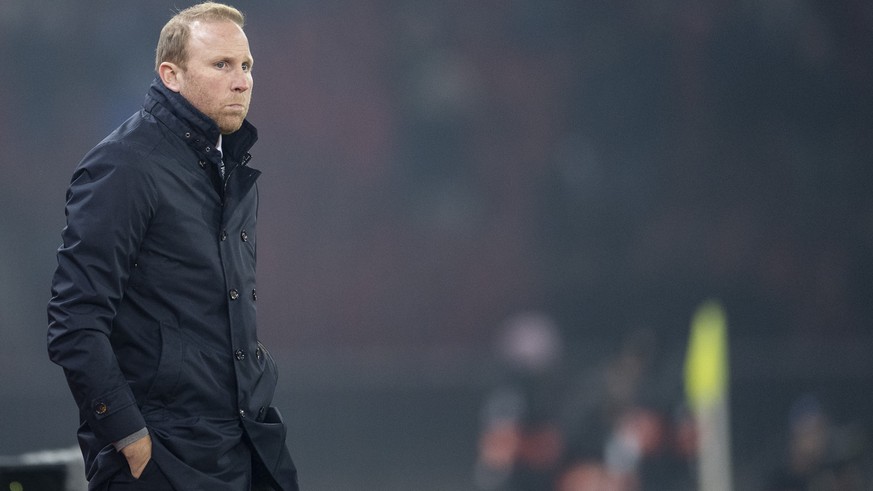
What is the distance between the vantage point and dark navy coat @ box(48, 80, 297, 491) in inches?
76.6

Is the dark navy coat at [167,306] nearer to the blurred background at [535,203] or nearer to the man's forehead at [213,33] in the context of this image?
the man's forehead at [213,33]

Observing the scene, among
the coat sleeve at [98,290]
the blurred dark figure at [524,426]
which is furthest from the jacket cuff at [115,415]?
the blurred dark figure at [524,426]

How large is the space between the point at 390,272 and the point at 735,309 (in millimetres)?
2655

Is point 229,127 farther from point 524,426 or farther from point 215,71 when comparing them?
point 524,426

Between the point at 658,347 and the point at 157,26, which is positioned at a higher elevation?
the point at 157,26

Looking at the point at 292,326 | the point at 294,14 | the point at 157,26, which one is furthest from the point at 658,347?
the point at 157,26

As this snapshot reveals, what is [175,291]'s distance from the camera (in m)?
2.06

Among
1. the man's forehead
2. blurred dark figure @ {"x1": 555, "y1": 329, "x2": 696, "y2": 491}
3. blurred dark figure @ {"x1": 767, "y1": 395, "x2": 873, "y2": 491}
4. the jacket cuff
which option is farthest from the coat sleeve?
blurred dark figure @ {"x1": 767, "y1": 395, "x2": 873, "y2": 491}

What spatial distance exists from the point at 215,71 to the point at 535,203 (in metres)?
8.07

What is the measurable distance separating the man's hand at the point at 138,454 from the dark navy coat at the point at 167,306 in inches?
1.0

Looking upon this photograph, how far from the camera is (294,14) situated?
33.2 feet

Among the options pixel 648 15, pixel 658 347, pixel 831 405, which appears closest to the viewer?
pixel 831 405

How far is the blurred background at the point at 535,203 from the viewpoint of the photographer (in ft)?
28.0

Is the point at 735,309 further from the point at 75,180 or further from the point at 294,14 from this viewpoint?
the point at 75,180
